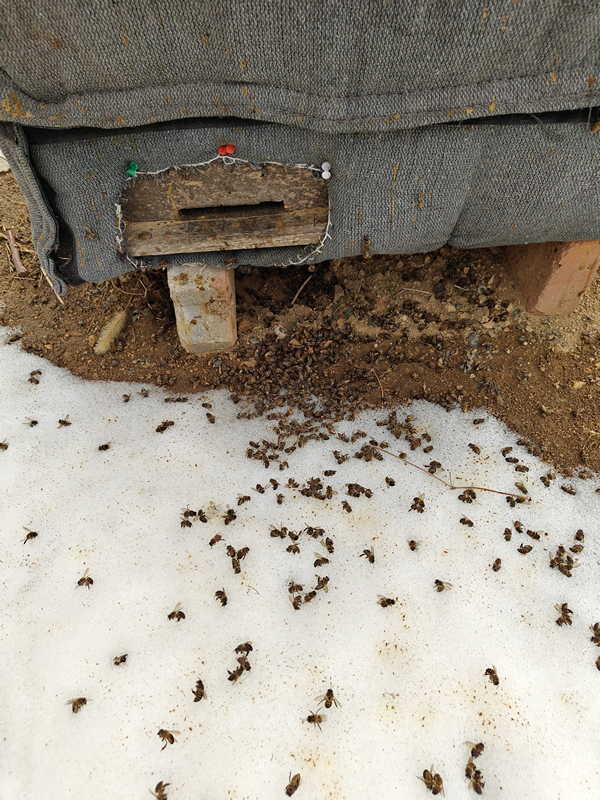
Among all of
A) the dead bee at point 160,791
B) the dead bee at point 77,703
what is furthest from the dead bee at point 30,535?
the dead bee at point 160,791

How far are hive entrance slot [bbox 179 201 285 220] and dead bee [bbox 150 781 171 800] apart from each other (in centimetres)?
275

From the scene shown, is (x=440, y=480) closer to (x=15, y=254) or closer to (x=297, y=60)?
(x=297, y=60)

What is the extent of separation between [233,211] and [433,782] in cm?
294

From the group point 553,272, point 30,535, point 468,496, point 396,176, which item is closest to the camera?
point 396,176

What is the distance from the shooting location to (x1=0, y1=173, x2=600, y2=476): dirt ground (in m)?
3.22

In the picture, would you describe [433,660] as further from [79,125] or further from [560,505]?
[79,125]

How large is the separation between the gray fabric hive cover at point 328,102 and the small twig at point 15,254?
1.61m

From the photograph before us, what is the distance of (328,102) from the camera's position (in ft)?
6.92

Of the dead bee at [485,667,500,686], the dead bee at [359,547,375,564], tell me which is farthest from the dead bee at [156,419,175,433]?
the dead bee at [485,667,500,686]

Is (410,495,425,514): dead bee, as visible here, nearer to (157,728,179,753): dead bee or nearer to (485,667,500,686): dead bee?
(485,667,500,686): dead bee

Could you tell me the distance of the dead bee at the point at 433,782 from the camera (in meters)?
2.04

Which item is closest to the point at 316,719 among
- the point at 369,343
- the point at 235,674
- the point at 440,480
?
the point at 235,674

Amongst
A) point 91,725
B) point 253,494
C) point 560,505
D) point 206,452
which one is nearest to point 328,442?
point 253,494

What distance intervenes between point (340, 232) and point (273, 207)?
0.41 metres
